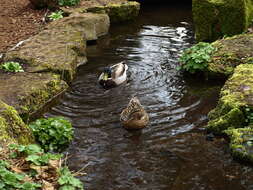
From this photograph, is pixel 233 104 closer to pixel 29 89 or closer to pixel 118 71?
pixel 118 71

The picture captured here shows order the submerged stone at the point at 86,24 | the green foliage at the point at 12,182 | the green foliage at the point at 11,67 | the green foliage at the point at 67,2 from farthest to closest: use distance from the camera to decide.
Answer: the green foliage at the point at 67,2
the submerged stone at the point at 86,24
the green foliage at the point at 11,67
the green foliage at the point at 12,182

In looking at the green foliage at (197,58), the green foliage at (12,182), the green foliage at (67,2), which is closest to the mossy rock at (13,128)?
the green foliage at (12,182)

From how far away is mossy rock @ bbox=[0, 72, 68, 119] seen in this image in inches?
276

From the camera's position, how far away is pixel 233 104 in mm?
6543

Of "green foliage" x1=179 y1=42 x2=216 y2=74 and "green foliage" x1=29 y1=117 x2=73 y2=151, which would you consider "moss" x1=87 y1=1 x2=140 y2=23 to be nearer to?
"green foliage" x1=179 y1=42 x2=216 y2=74

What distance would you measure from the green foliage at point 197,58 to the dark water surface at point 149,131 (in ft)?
0.79

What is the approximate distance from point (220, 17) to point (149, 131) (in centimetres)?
433

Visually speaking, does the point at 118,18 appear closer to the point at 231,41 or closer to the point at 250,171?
the point at 231,41

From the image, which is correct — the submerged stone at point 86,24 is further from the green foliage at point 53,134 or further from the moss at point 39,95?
the green foliage at point 53,134

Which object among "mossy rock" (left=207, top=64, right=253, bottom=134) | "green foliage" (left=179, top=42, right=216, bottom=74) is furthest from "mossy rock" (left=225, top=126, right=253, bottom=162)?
"green foliage" (left=179, top=42, right=216, bottom=74)

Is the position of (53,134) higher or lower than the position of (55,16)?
lower

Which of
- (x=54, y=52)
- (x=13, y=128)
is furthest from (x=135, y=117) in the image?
(x=54, y=52)

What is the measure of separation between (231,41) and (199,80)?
3.92ft

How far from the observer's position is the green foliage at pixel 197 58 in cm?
858
